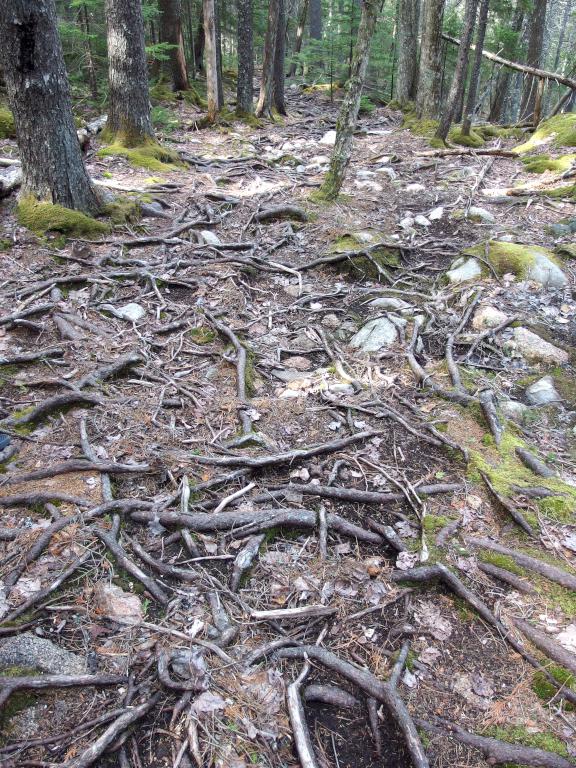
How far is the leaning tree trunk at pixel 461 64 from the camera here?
10906 mm

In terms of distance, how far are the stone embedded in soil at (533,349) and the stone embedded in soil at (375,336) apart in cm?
134

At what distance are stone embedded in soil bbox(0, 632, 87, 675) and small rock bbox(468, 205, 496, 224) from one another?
352 inches

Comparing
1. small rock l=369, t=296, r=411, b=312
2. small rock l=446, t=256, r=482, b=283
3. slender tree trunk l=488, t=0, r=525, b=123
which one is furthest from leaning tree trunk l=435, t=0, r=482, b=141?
small rock l=369, t=296, r=411, b=312

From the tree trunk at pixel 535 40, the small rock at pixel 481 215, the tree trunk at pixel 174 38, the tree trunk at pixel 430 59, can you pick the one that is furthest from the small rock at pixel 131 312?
the tree trunk at pixel 535 40

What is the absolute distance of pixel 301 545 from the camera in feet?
11.9

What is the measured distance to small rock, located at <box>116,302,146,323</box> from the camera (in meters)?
6.25

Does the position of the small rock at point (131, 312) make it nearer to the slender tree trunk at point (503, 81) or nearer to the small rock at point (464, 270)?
the small rock at point (464, 270)

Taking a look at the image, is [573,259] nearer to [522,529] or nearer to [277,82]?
[522,529]

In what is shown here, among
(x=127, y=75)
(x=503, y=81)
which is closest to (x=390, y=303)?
(x=127, y=75)

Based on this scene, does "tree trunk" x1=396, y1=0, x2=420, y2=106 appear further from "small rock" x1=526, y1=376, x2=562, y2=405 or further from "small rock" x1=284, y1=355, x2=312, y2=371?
"small rock" x1=526, y1=376, x2=562, y2=405

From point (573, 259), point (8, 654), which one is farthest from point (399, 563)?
point (573, 259)

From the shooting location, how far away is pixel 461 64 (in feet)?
37.7

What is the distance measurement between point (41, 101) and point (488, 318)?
253 inches

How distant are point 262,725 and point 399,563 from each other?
4.49 feet
